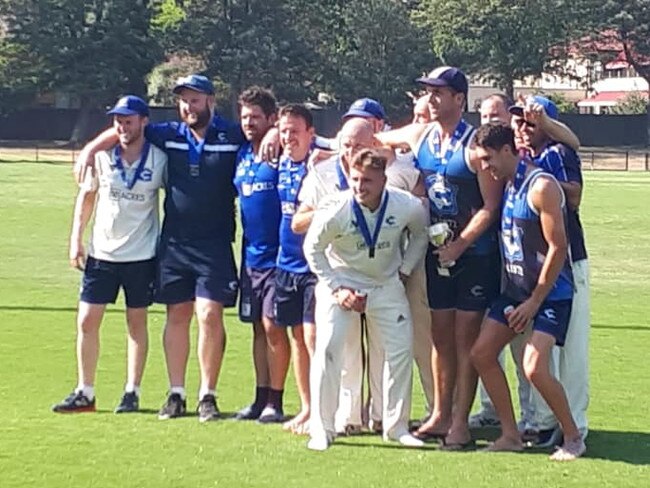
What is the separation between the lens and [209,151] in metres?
8.96

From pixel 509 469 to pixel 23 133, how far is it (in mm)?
67074

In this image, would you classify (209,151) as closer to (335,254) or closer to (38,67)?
(335,254)

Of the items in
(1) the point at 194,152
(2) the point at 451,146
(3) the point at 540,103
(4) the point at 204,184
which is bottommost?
(4) the point at 204,184

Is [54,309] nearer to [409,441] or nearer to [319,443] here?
[319,443]

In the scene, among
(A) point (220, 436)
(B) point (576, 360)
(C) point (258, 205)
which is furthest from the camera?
A: (C) point (258, 205)

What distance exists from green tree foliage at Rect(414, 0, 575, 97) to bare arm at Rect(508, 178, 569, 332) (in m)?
66.2

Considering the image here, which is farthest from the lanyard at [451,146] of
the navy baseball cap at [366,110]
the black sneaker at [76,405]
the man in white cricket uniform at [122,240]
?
the black sneaker at [76,405]

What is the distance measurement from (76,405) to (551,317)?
329 cm

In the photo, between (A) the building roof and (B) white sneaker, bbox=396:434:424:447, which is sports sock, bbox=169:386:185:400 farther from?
(A) the building roof

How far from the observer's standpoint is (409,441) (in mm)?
8164

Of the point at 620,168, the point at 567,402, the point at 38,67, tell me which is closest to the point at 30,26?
the point at 38,67

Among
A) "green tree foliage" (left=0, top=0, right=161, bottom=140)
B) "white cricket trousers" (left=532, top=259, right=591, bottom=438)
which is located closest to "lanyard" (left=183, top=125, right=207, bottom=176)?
"white cricket trousers" (left=532, top=259, right=591, bottom=438)

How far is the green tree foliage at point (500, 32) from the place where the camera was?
72.8 m

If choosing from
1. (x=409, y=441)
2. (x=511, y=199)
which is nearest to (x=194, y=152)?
(x=511, y=199)
